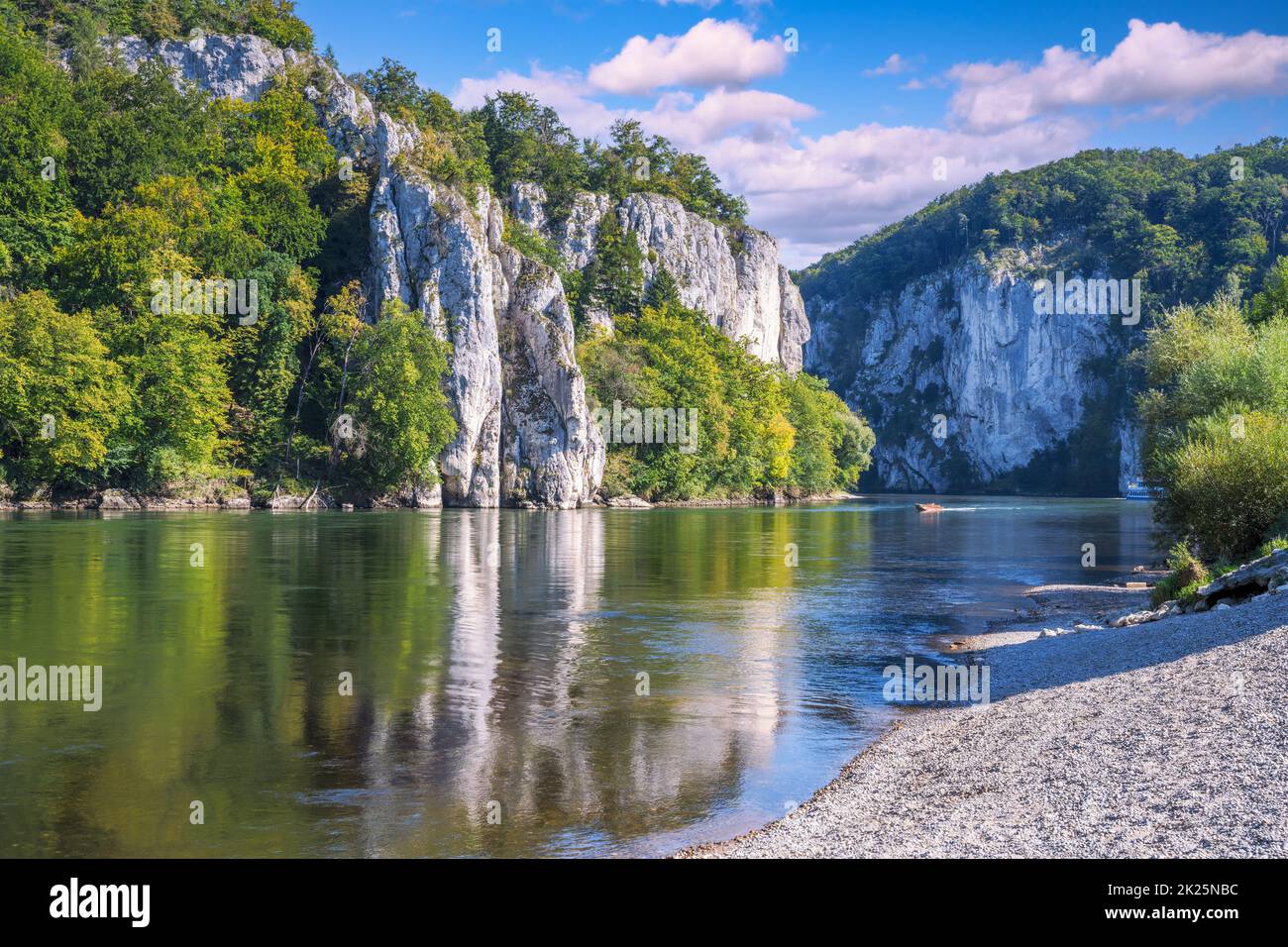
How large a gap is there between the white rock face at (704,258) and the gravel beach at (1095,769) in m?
110

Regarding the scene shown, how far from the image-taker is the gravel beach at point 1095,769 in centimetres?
1110

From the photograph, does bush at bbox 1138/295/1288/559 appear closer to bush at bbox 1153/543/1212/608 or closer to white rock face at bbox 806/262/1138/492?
bush at bbox 1153/543/1212/608

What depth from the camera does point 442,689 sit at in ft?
69.0

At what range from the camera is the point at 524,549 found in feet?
172

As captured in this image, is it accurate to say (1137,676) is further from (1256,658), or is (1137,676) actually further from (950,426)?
(950,426)

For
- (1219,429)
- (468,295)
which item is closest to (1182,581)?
(1219,429)

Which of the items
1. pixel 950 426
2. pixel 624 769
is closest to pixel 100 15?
pixel 624 769

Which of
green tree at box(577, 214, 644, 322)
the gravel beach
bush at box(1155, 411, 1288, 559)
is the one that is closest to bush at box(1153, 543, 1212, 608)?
bush at box(1155, 411, 1288, 559)

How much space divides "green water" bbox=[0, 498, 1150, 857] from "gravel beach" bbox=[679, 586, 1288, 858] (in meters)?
1.17

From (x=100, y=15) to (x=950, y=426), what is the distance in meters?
148

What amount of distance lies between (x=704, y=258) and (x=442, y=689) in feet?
441

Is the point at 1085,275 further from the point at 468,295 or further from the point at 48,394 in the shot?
the point at 48,394
